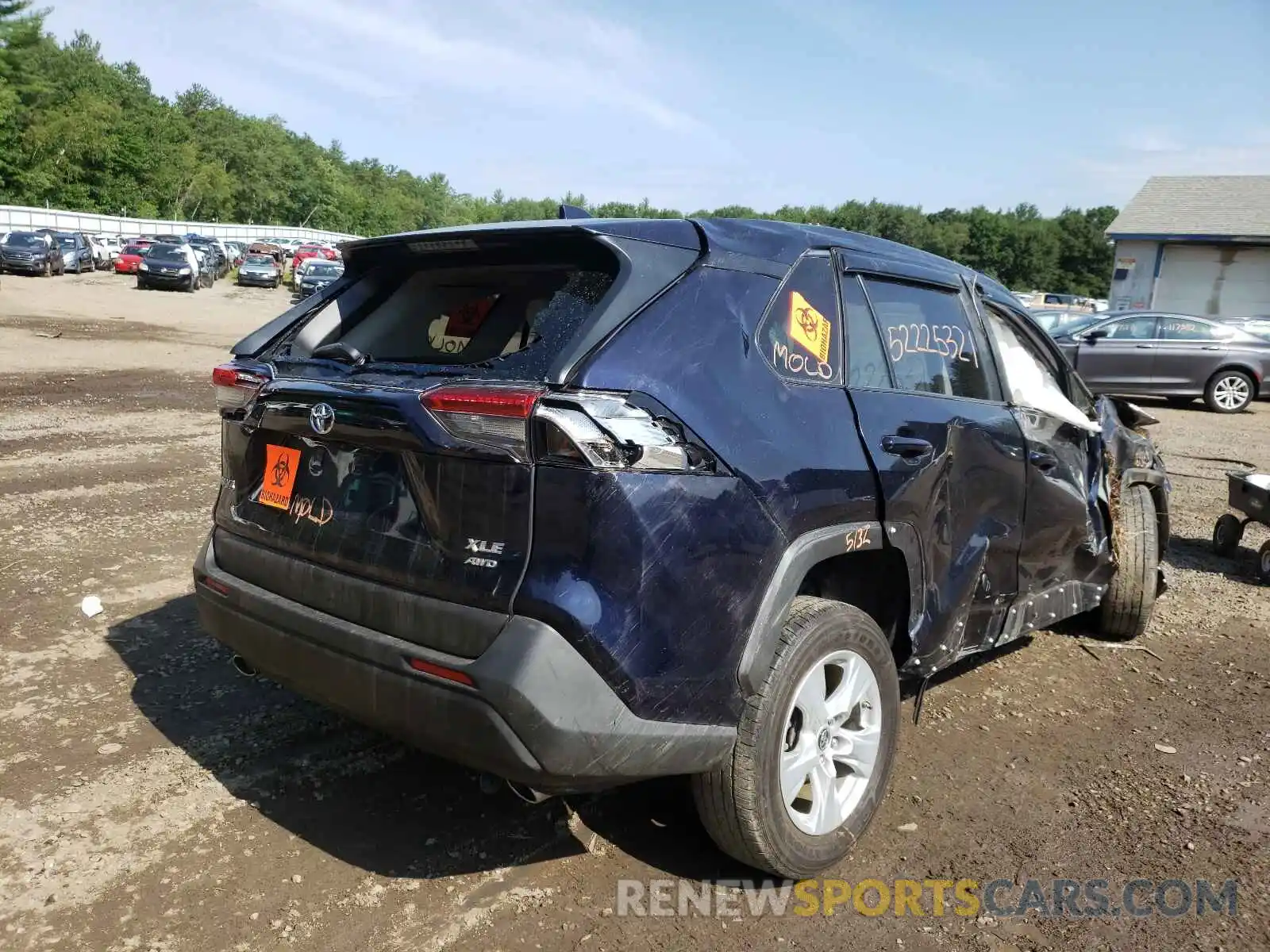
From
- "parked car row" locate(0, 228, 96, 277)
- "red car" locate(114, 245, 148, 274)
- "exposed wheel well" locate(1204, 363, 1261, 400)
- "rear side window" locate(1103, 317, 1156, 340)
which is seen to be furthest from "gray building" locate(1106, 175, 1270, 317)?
"red car" locate(114, 245, 148, 274)

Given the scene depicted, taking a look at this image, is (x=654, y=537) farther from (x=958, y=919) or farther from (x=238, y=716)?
(x=238, y=716)

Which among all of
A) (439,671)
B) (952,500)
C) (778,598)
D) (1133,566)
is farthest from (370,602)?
(1133,566)

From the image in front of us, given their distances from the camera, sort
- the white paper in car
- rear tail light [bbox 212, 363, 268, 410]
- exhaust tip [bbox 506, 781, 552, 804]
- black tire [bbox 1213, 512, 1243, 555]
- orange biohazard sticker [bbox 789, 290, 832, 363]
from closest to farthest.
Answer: exhaust tip [bbox 506, 781, 552, 804] < orange biohazard sticker [bbox 789, 290, 832, 363] < rear tail light [bbox 212, 363, 268, 410] < the white paper in car < black tire [bbox 1213, 512, 1243, 555]

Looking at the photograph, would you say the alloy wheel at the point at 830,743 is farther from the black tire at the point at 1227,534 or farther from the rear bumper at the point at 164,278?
the rear bumper at the point at 164,278

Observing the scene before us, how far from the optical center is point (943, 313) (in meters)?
3.73

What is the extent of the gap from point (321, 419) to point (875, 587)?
185cm

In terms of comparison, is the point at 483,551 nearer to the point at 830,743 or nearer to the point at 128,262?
the point at 830,743

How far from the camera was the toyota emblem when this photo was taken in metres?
2.66

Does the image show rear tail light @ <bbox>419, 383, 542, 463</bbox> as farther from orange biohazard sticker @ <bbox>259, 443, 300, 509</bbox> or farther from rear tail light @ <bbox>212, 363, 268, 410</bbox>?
rear tail light @ <bbox>212, 363, 268, 410</bbox>

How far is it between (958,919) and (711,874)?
0.71 meters

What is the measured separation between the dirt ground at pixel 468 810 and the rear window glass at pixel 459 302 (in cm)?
147

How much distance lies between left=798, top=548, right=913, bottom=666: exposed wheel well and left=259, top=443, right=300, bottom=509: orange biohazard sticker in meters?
1.57

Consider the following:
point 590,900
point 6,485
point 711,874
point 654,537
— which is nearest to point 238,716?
point 590,900

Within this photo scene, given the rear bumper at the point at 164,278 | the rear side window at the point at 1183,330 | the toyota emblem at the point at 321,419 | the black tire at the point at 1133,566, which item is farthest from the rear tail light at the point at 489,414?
the rear bumper at the point at 164,278
